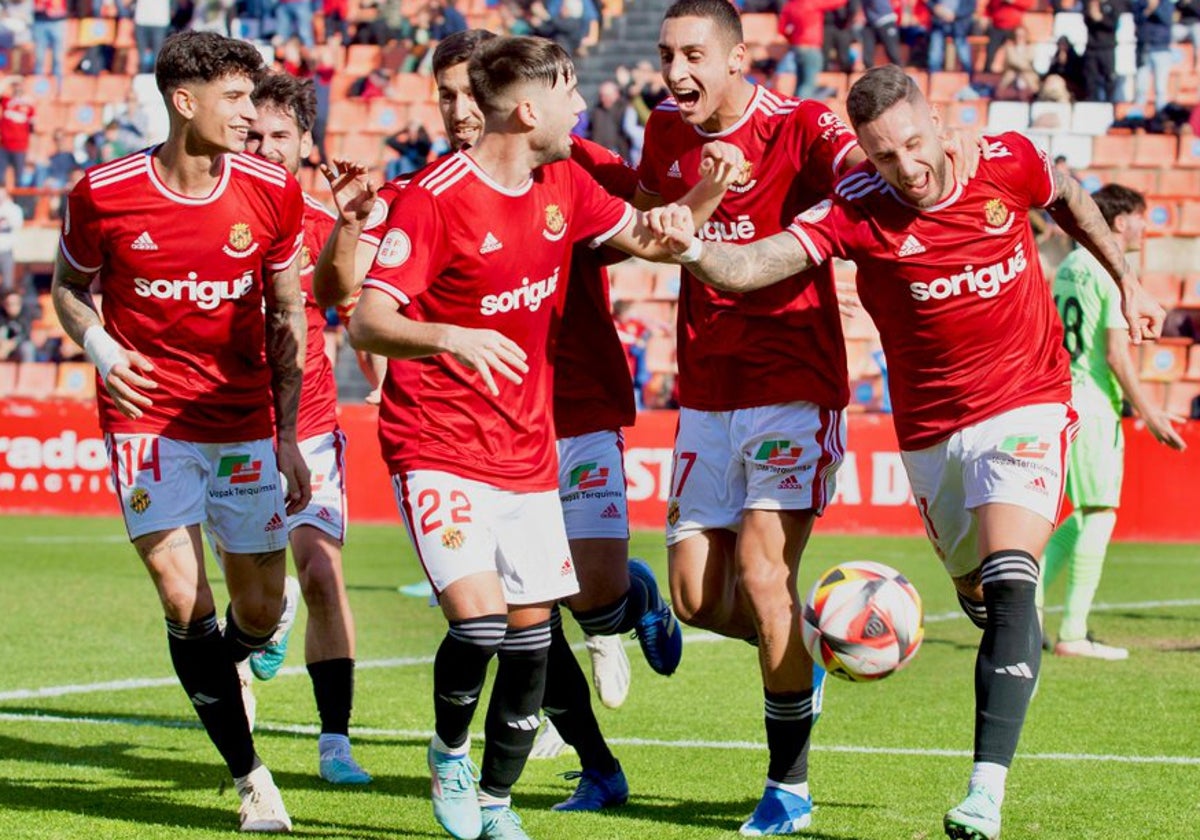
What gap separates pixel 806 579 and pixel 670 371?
7.55 meters

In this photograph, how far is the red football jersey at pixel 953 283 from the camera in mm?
6348

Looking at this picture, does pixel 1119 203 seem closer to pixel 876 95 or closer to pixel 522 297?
pixel 876 95

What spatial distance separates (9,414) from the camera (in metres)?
20.1

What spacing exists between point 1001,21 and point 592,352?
1970 cm

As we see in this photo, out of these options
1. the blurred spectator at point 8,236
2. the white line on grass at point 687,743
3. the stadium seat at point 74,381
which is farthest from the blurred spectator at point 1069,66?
the white line on grass at point 687,743

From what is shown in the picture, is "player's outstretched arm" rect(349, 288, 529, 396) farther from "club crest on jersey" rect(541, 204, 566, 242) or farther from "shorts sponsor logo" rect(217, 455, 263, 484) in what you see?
"shorts sponsor logo" rect(217, 455, 263, 484)

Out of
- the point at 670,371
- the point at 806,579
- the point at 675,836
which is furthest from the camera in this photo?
the point at 670,371

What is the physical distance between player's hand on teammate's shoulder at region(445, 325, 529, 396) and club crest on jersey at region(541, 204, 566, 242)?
2.58ft

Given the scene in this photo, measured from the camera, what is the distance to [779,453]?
6.66 metres

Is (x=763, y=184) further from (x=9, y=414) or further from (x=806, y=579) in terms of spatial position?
(x=9, y=414)

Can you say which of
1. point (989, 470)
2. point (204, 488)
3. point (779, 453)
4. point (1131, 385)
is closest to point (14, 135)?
point (1131, 385)

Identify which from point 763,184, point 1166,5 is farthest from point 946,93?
point 763,184

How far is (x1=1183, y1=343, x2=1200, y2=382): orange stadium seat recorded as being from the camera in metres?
21.1

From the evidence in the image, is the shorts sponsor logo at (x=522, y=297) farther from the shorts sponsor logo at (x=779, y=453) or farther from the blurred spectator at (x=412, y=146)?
the blurred spectator at (x=412, y=146)
